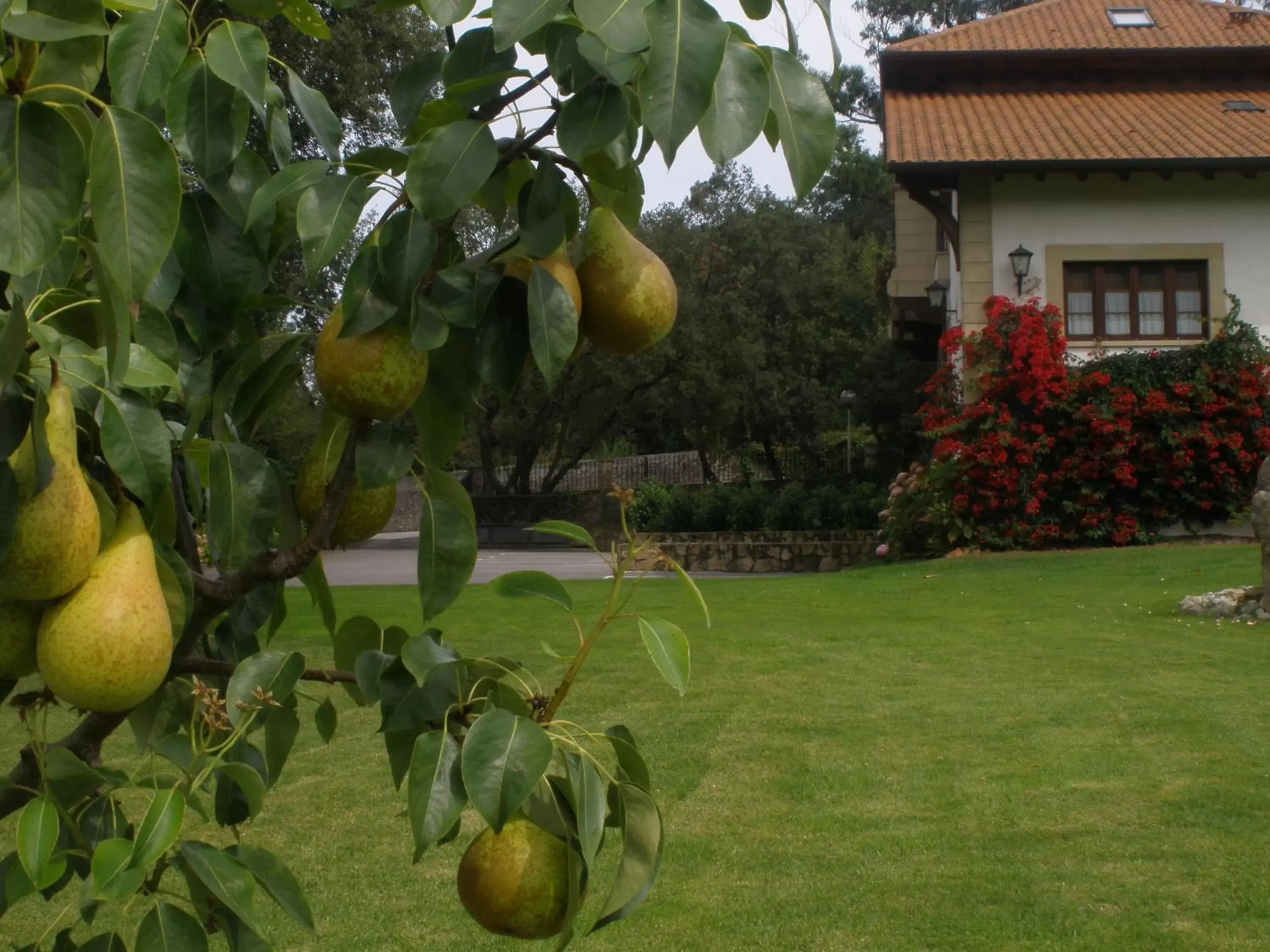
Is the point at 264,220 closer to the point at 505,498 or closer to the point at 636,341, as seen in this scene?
the point at 636,341

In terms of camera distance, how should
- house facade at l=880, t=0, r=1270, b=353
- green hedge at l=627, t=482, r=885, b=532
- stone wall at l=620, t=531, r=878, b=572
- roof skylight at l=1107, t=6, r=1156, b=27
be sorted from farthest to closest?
green hedge at l=627, t=482, r=885, b=532
stone wall at l=620, t=531, r=878, b=572
roof skylight at l=1107, t=6, r=1156, b=27
house facade at l=880, t=0, r=1270, b=353

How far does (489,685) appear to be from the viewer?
129cm

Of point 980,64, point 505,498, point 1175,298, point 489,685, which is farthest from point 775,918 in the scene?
point 505,498

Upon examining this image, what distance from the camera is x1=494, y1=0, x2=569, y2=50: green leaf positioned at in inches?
34.8

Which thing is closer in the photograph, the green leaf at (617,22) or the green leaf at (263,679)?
the green leaf at (617,22)

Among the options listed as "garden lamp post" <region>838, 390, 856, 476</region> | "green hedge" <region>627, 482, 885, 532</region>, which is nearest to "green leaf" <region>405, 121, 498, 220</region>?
"green hedge" <region>627, 482, 885, 532</region>

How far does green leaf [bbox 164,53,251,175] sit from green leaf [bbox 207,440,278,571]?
0.27 m

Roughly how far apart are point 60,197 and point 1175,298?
760 inches

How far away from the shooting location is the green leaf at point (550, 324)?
3.62 ft

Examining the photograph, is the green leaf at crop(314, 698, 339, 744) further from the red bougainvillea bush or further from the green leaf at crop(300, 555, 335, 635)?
the red bougainvillea bush

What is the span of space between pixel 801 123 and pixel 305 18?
64 centimetres

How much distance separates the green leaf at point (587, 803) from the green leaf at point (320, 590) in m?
0.44

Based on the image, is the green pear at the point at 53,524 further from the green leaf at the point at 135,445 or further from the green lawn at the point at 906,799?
the green lawn at the point at 906,799

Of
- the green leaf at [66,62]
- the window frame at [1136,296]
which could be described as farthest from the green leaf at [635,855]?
the window frame at [1136,296]
